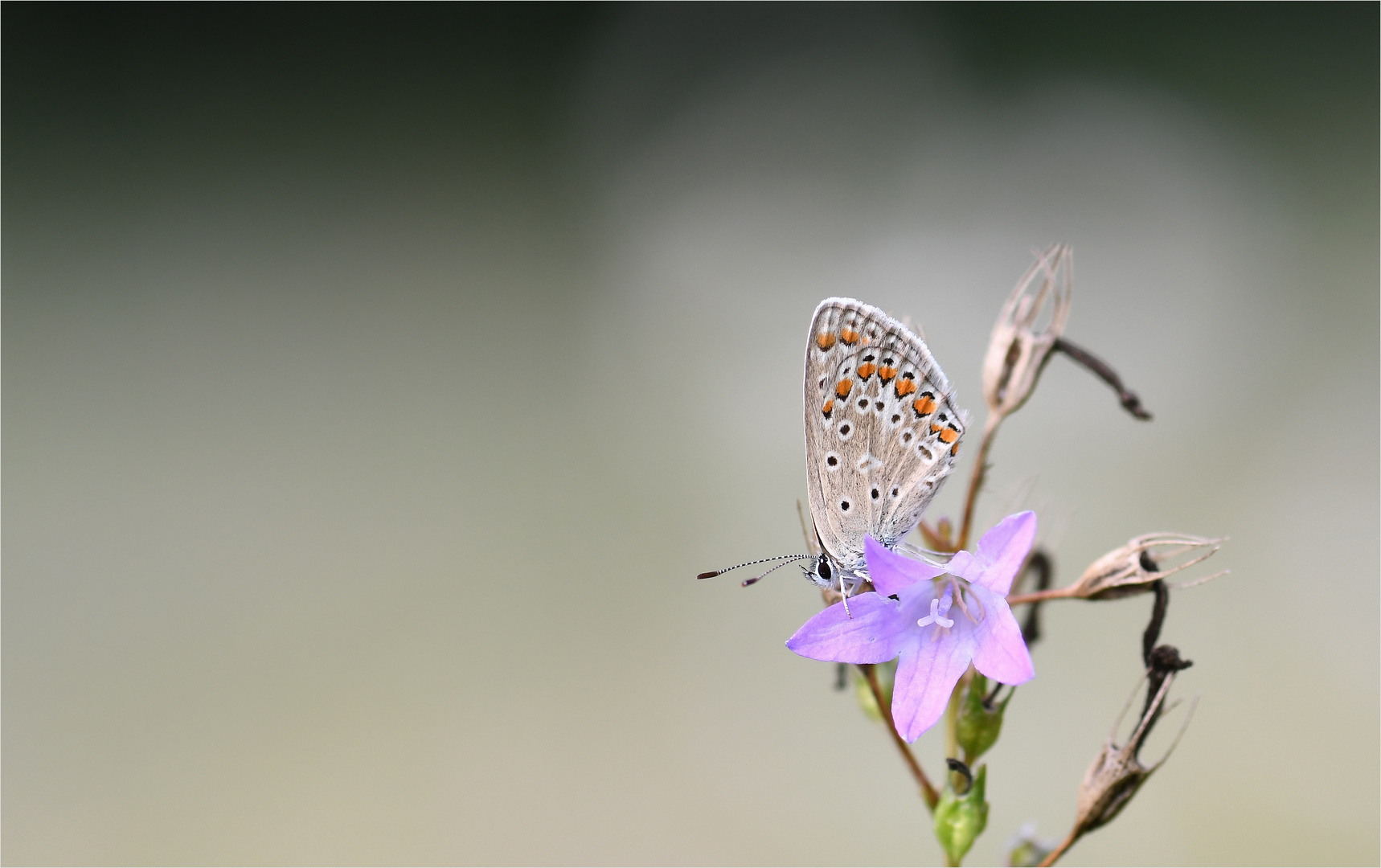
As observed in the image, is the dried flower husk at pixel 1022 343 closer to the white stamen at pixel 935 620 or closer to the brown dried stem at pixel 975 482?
the brown dried stem at pixel 975 482

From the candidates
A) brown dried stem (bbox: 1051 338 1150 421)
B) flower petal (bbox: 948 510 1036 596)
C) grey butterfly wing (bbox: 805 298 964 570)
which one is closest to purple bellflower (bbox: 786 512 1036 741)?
flower petal (bbox: 948 510 1036 596)

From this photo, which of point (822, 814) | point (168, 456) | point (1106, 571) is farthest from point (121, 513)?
point (1106, 571)

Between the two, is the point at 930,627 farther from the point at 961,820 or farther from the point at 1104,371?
the point at 1104,371

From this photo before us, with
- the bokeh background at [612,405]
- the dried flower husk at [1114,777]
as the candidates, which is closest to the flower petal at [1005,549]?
the dried flower husk at [1114,777]

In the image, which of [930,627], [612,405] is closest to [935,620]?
[930,627]

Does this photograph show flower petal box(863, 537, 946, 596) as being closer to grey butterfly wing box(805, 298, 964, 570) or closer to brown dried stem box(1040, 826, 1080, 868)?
grey butterfly wing box(805, 298, 964, 570)
